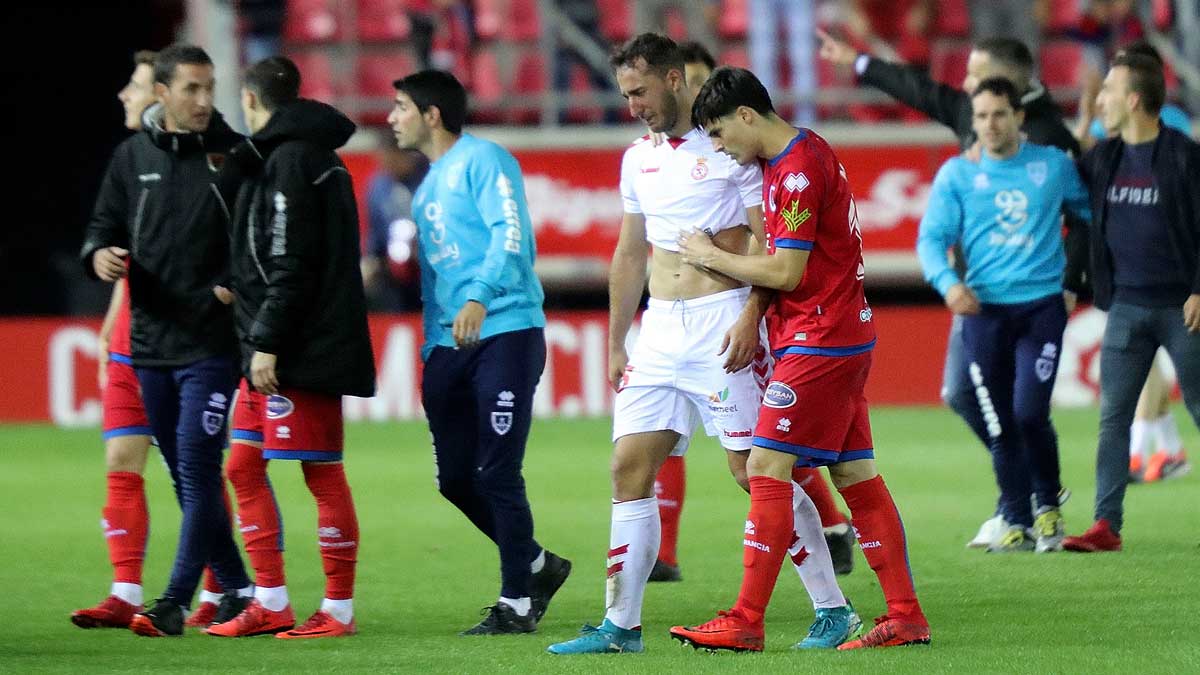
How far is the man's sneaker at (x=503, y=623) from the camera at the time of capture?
702cm

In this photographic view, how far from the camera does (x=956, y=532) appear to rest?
9.69 meters

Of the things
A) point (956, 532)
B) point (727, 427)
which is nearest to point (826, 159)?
point (727, 427)

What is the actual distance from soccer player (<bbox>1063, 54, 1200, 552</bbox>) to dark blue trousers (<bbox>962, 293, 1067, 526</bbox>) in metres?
0.24

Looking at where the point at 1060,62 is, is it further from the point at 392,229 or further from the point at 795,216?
the point at 795,216

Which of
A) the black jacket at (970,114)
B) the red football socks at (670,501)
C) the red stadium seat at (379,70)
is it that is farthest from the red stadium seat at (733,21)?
the red football socks at (670,501)

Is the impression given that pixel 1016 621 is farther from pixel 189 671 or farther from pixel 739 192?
pixel 189 671

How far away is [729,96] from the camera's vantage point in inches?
244

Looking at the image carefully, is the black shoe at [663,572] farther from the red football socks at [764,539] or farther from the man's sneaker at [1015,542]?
the red football socks at [764,539]

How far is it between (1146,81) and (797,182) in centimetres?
308

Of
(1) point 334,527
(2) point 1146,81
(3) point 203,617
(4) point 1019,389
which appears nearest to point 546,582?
(1) point 334,527

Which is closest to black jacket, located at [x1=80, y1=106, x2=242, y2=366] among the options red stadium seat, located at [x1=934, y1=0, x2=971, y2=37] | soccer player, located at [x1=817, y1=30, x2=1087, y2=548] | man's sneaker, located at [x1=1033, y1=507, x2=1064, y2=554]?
soccer player, located at [x1=817, y1=30, x2=1087, y2=548]

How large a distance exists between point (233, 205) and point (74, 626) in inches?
66.8

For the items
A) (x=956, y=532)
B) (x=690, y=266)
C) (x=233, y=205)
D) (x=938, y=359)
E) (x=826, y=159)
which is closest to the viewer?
(x=826, y=159)

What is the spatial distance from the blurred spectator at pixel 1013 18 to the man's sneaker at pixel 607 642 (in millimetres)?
13272
